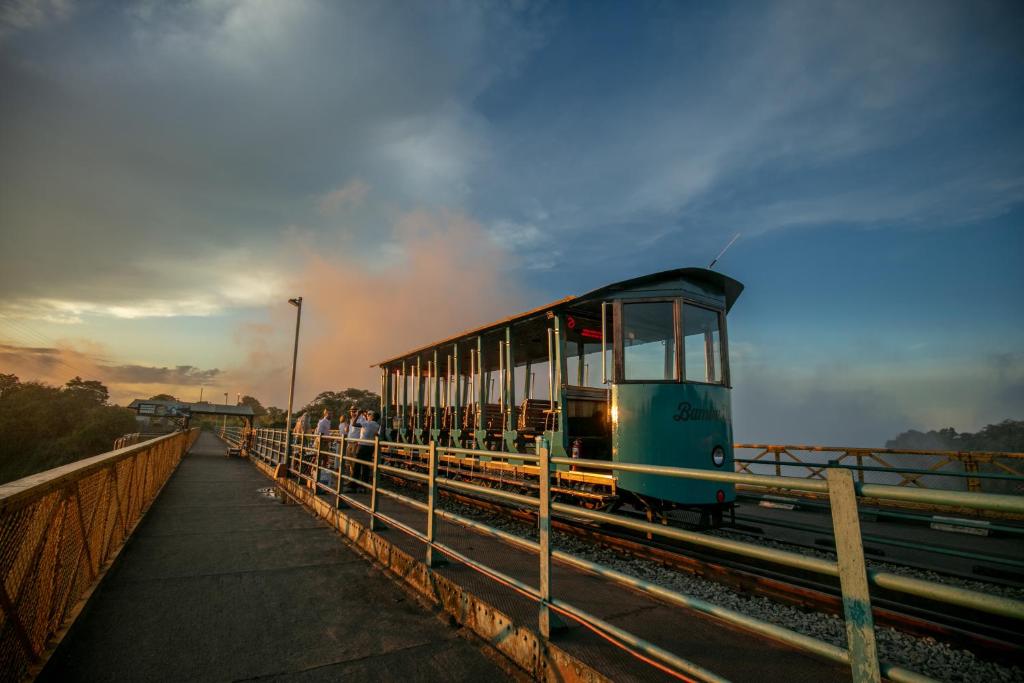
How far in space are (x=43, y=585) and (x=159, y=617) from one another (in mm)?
964

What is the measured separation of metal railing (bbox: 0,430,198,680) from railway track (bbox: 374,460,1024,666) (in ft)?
16.8

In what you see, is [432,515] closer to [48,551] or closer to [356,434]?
[48,551]

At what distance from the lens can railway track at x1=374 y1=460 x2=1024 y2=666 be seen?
3490 millimetres

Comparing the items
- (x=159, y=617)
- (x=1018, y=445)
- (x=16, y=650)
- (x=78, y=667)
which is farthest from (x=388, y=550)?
(x=1018, y=445)

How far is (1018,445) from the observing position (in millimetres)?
63344

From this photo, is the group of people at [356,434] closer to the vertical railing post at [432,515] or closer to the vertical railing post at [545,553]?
the vertical railing post at [432,515]

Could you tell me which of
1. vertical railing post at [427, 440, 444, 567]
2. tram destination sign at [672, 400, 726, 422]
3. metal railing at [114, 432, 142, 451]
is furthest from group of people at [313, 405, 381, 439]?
tram destination sign at [672, 400, 726, 422]

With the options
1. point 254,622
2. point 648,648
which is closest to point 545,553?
Answer: point 648,648

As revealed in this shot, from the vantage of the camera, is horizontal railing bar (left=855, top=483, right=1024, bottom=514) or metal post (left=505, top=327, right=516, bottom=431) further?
metal post (left=505, top=327, right=516, bottom=431)

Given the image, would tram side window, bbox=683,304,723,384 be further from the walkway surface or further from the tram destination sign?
the walkway surface

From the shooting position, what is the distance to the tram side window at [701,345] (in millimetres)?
6406

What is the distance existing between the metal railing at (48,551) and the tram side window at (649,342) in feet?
18.4

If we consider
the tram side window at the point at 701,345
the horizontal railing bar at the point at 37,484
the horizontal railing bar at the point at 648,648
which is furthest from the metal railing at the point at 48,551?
the tram side window at the point at 701,345

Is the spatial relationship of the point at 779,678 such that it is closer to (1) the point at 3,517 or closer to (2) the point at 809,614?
(2) the point at 809,614
